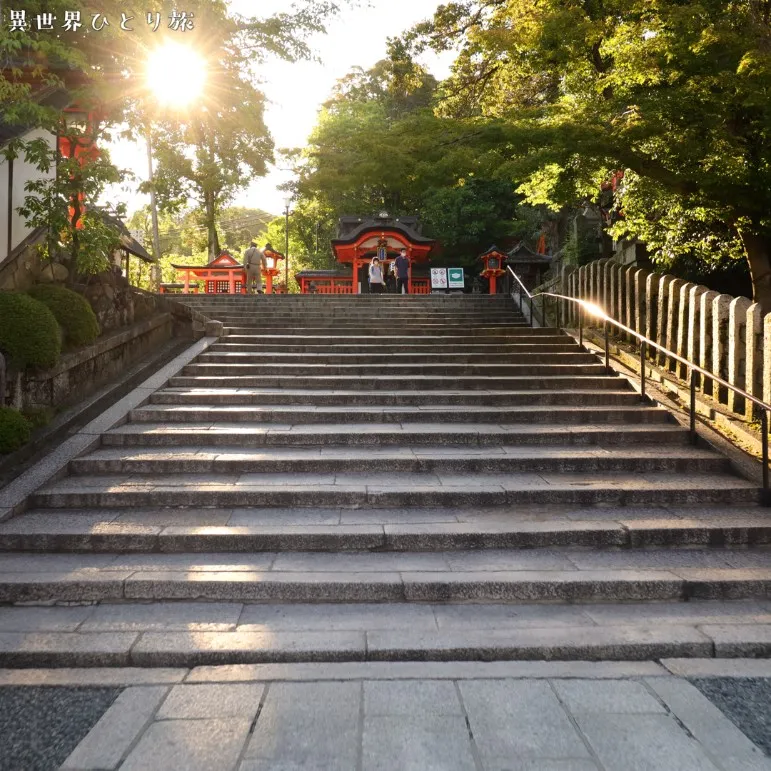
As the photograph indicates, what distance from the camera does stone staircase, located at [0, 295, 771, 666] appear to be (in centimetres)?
344

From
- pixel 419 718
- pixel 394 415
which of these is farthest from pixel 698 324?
pixel 419 718

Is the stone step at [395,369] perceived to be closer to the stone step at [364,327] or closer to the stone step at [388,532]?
the stone step at [364,327]

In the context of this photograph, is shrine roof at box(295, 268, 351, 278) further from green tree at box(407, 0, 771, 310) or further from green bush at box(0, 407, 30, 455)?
green bush at box(0, 407, 30, 455)

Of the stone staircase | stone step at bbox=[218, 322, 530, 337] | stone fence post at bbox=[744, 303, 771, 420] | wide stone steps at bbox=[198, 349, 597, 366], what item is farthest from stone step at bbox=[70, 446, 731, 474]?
stone step at bbox=[218, 322, 530, 337]

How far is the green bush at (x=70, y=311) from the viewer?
7094mm

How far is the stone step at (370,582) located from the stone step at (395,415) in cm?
280

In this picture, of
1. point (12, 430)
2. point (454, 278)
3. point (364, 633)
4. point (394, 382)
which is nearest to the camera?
point (364, 633)

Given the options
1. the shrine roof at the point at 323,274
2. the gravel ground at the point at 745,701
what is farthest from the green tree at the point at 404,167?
the gravel ground at the point at 745,701

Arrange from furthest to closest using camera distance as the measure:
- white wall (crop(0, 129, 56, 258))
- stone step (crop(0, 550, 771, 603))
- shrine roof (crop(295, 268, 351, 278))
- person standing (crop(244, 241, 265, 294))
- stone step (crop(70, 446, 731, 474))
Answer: shrine roof (crop(295, 268, 351, 278))
person standing (crop(244, 241, 265, 294))
white wall (crop(0, 129, 56, 258))
stone step (crop(70, 446, 731, 474))
stone step (crop(0, 550, 771, 603))

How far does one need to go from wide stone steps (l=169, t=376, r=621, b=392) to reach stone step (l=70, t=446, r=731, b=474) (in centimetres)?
230

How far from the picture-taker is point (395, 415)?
22.6ft

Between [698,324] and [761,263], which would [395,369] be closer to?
[698,324]

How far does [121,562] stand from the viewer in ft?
13.9

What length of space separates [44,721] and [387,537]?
2437 millimetres
